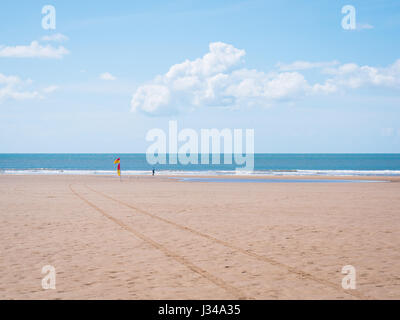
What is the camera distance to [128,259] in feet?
27.7

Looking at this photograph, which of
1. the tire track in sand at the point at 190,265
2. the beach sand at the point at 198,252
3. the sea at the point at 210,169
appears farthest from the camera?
the sea at the point at 210,169

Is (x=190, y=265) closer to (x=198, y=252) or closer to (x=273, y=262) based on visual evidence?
(x=198, y=252)

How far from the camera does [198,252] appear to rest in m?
9.02

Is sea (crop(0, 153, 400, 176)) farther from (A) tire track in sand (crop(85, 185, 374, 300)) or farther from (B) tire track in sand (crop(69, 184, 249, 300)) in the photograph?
(B) tire track in sand (crop(69, 184, 249, 300))

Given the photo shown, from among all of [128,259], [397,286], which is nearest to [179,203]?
[128,259]

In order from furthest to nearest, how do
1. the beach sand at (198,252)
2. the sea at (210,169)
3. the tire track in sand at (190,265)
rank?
the sea at (210,169) → the beach sand at (198,252) → the tire track in sand at (190,265)

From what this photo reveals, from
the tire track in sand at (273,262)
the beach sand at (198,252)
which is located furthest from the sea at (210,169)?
the tire track in sand at (273,262)

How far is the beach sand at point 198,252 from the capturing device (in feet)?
21.2

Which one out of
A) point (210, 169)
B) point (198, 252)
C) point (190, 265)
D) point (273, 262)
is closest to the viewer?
point (190, 265)

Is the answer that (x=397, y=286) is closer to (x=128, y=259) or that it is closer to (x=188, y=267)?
(x=188, y=267)

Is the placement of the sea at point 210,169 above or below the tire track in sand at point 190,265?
below

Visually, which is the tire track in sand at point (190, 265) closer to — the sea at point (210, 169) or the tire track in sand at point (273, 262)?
the tire track in sand at point (273, 262)

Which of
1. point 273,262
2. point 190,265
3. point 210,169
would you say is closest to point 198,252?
point 190,265
